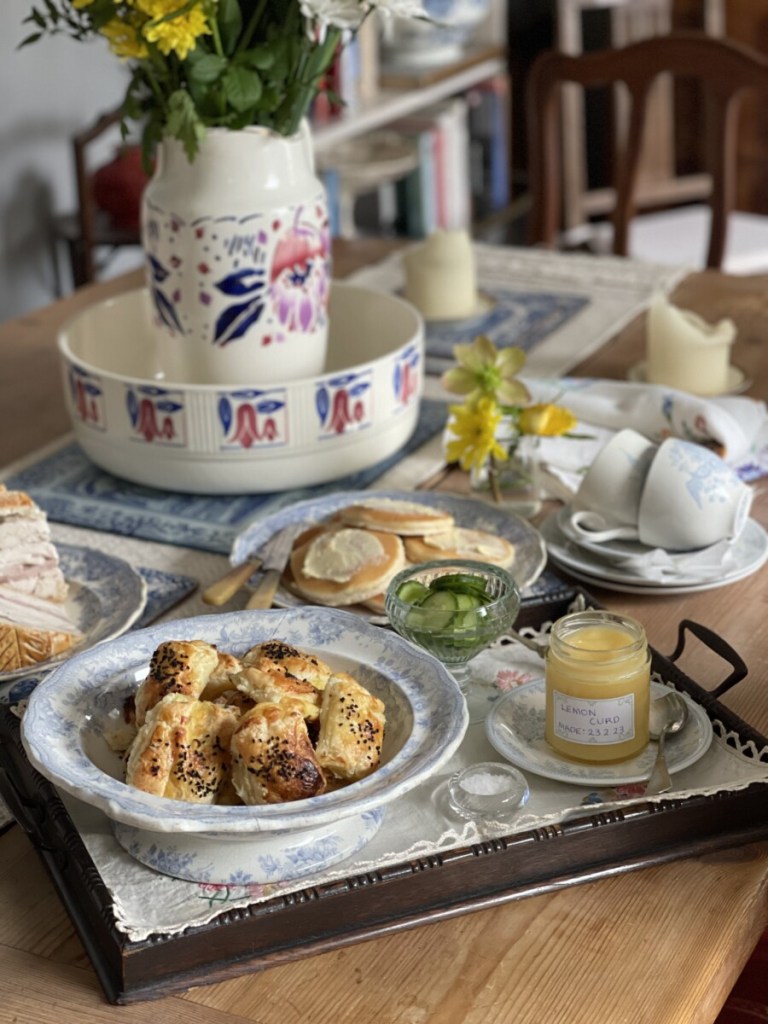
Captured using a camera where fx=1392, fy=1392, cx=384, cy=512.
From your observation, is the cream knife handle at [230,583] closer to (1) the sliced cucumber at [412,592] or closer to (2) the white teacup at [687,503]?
(1) the sliced cucumber at [412,592]

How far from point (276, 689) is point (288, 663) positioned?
4 centimetres

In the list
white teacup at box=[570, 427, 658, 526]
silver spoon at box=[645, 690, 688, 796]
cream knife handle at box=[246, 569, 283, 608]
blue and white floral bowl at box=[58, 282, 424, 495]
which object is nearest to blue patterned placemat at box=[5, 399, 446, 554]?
blue and white floral bowl at box=[58, 282, 424, 495]

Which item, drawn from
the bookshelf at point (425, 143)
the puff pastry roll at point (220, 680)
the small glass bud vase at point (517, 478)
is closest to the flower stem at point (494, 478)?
the small glass bud vase at point (517, 478)

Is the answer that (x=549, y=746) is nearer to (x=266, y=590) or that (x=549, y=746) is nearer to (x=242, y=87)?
(x=266, y=590)

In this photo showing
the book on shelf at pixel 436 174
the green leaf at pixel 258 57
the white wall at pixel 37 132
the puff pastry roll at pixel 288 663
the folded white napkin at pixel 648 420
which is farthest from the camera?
the book on shelf at pixel 436 174

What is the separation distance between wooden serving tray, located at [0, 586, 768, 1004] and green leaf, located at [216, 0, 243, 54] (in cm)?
73

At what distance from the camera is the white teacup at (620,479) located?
4.21ft

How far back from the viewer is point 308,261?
1.43 metres

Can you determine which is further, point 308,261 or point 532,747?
point 308,261

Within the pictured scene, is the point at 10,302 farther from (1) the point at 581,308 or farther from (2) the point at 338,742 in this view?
(2) the point at 338,742

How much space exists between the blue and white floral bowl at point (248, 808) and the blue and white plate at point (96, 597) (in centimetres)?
16

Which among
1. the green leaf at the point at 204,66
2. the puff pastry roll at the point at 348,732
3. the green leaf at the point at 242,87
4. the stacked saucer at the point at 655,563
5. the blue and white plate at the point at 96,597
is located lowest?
the stacked saucer at the point at 655,563

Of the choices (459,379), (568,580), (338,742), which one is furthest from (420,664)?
(459,379)

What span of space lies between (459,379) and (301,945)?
2.30ft
